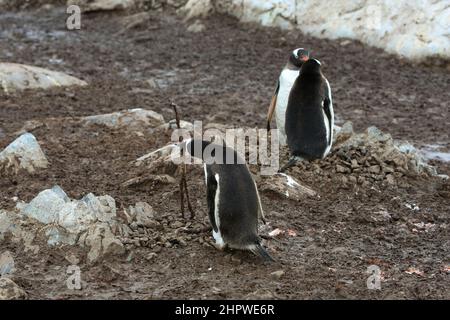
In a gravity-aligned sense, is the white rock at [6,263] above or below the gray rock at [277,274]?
below

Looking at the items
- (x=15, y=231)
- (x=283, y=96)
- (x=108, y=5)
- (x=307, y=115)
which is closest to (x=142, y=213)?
(x=15, y=231)

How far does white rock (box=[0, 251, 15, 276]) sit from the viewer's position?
4023 millimetres

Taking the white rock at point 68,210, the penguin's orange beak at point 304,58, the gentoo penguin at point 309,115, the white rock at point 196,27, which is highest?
the white rock at point 196,27

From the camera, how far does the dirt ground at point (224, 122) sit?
155 inches

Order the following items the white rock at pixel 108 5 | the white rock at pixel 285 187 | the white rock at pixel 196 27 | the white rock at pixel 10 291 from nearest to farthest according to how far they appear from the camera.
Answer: the white rock at pixel 10 291 → the white rock at pixel 285 187 → the white rock at pixel 196 27 → the white rock at pixel 108 5

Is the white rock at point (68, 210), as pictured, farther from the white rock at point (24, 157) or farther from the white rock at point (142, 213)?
the white rock at point (24, 157)

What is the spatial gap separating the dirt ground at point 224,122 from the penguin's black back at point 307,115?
305 mm

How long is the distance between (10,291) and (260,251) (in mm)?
1215

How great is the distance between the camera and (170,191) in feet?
16.7

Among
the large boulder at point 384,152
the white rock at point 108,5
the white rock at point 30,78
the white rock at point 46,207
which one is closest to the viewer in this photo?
the white rock at point 46,207

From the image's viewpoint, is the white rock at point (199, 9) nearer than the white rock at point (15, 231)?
No

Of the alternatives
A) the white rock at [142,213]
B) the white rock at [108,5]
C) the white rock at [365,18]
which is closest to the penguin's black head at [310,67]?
the white rock at [142,213]

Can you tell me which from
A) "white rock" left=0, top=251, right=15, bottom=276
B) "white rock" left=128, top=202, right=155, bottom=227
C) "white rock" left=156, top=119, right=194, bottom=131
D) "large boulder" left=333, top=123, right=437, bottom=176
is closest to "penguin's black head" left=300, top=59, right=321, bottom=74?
"large boulder" left=333, top=123, right=437, bottom=176

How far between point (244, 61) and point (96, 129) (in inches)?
126
